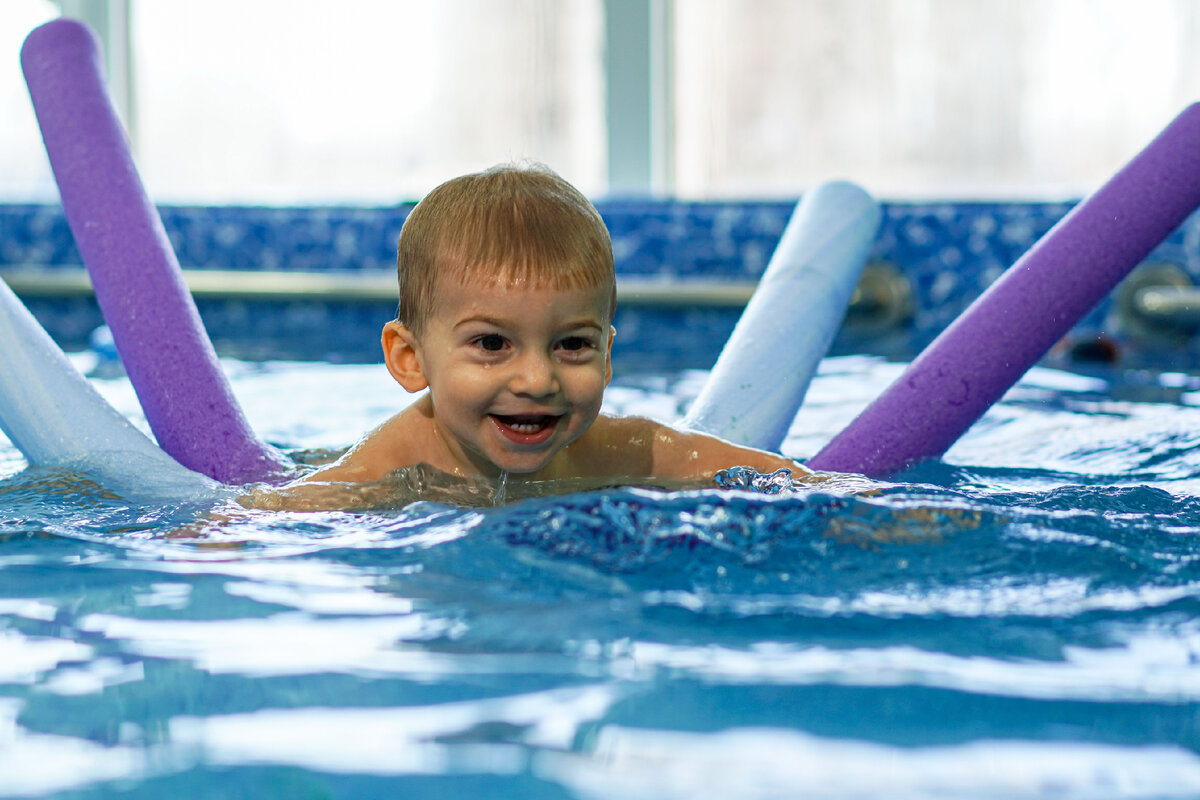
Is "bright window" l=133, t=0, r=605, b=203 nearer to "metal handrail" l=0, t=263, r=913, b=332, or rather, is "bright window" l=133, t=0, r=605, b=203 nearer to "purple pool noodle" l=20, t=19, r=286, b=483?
"metal handrail" l=0, t=263, r=913, b=332

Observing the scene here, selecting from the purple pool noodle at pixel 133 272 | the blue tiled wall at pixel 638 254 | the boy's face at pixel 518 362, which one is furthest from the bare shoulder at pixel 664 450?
the blue tiled wall at pixel 638 254

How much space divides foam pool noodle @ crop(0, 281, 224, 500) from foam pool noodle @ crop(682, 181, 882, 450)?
89 cm

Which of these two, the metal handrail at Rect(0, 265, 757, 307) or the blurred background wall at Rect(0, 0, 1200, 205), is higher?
the blurred background wall at Rect(0, 0, 1200, 205)

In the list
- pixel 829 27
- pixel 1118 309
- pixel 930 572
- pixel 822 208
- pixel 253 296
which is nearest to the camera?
pixel 930 572

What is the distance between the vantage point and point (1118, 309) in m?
4.22

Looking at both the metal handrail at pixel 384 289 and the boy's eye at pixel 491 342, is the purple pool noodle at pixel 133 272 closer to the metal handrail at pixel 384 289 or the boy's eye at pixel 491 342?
the boy's eye at pixel 491 342

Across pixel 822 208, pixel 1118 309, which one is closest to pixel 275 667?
pixel 822 208

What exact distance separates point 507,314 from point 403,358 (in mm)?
294

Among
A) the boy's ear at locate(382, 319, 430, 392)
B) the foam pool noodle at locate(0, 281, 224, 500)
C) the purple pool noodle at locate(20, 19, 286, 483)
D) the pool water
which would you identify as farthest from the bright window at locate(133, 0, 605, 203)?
the pool water

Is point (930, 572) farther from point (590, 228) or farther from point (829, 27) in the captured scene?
point (829, 27)

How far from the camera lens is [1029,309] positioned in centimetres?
206

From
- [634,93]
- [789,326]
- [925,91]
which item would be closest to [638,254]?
[634,93]

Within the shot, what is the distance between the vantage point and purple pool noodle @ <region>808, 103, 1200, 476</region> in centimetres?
205

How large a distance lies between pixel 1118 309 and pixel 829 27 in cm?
267
